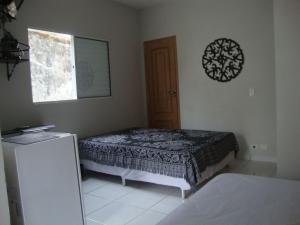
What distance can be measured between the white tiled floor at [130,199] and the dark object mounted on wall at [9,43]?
179 cm

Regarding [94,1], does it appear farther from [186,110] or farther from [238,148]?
[238,148]

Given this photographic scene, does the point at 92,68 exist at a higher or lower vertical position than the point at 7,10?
lower

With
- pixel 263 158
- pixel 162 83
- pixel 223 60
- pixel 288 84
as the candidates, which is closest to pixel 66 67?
pixel 162 83

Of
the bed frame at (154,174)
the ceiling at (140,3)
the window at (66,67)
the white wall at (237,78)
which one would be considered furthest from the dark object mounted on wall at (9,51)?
the white wall at (237,78)

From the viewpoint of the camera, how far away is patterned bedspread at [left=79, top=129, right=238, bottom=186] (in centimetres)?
304

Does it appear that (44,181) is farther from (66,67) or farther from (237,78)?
(237,78)

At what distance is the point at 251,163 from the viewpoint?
4219 mm

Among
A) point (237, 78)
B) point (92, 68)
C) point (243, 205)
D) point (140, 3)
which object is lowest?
point (243, 205)

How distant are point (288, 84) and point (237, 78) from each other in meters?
1.63

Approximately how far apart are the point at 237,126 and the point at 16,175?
350cm

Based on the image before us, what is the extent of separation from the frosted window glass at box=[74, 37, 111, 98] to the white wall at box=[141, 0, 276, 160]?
121 centimetres

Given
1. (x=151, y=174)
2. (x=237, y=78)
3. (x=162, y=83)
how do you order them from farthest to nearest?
(x=162, y=83) → (x=237, y=78) → (x=151, y=174)

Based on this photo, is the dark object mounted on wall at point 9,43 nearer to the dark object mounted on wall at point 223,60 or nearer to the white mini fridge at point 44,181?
the white mini fridge at point 44,181

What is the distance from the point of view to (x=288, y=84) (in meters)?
2.81
